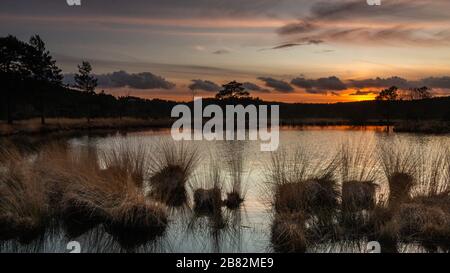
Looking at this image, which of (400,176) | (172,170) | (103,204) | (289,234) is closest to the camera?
(289,234)

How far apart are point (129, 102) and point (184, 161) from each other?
8597 centimetres

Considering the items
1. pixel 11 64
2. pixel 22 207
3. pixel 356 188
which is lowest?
pixel 22 207

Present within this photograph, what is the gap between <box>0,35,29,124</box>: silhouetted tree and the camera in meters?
47.4

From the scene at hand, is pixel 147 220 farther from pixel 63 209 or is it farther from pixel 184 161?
pixel 184 161

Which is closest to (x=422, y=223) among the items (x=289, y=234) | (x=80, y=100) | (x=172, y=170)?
(x=289, y=234)

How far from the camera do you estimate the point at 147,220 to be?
9688 mm

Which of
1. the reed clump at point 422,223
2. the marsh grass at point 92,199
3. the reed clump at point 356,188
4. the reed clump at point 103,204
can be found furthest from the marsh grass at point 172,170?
the reed clump at point 422,223

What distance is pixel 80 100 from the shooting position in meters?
76.6

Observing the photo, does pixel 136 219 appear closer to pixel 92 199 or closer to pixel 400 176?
pixel 92 199

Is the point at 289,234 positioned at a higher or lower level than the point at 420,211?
lower

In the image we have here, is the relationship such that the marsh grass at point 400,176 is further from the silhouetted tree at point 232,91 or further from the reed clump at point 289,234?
the silhouetted tree at point 232,91

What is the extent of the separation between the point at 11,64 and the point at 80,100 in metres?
27.7

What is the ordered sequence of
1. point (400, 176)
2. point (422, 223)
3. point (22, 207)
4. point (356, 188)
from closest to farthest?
point (422, 223) → point (22, 207) → point (356, 188) → point (400, 176)

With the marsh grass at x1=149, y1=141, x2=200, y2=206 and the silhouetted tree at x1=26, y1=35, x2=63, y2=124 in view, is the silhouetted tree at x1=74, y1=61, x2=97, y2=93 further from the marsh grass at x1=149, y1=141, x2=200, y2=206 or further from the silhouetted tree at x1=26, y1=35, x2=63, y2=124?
the marsh grass at x1=149, y1=141, x2=200, y2=206
